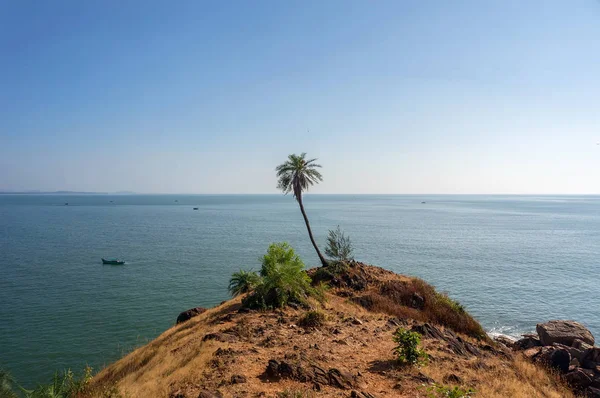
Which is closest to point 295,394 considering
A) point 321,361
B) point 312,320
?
point 321,361

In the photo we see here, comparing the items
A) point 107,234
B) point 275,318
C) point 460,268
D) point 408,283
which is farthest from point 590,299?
point 107,234

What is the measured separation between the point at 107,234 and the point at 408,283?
91584 mm

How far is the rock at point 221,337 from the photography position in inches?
730

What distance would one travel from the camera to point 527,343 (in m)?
29.4

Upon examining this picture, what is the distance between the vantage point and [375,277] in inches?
1369

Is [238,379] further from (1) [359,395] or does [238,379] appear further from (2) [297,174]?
(2) [297,174]

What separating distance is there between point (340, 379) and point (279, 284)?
12.1 m

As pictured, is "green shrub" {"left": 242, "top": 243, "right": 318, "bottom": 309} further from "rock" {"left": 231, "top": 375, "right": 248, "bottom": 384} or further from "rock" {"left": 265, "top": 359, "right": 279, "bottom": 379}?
"rock" {"left": 231, "top": 375, "right": 248, "bottom": 384}

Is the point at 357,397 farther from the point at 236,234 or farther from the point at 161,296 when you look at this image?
the point at 236,234

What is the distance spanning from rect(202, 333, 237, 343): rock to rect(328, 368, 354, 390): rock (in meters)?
6.46

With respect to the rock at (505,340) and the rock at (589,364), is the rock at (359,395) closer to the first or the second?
the rock at (589,364)

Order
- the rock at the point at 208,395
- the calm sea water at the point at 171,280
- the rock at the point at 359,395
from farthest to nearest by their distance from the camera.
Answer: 1. the calm sea water at the point at 171,280
2. the rock at the point at 359,395
3. the rock at the point at 208,395

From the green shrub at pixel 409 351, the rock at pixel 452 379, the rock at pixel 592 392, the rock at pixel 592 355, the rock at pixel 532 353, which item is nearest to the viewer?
the rock at pixel 452 379

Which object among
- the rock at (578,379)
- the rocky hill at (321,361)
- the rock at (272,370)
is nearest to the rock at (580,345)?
the rocky hill at (321,361)
